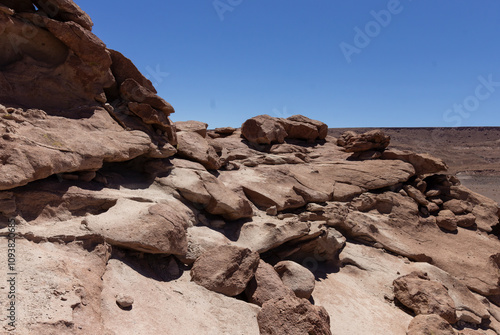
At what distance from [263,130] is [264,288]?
8643 mm

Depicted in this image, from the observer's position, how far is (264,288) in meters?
6.02

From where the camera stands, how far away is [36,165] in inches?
205

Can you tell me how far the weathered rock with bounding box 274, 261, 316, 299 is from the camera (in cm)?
667

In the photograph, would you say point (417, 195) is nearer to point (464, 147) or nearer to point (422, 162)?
point (422, 162)

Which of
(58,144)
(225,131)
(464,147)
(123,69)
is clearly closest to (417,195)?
(225,131)

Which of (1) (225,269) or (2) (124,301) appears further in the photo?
(1) (225,269)

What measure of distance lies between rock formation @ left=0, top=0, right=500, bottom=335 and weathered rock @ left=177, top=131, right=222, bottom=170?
4 cm

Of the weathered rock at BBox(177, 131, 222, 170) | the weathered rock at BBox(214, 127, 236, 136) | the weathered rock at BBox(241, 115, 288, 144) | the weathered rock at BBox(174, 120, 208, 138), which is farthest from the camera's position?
the weathered rock at BBox(214, 127, 236, 136)

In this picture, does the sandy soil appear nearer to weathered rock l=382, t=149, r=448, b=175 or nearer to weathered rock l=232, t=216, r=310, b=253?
weathered rock l=382, t=149, r=448, b=175

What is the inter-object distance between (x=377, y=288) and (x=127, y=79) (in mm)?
8154

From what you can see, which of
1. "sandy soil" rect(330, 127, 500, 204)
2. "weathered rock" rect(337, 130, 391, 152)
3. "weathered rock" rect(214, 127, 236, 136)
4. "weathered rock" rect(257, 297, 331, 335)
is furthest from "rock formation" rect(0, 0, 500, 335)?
"sandy soil" rect(330, 127, 500, 204)

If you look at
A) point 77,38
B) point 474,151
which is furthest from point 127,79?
point 474,151

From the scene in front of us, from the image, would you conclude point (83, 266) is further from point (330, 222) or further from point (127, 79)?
point (330, 222)

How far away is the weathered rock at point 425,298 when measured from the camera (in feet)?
23.9
